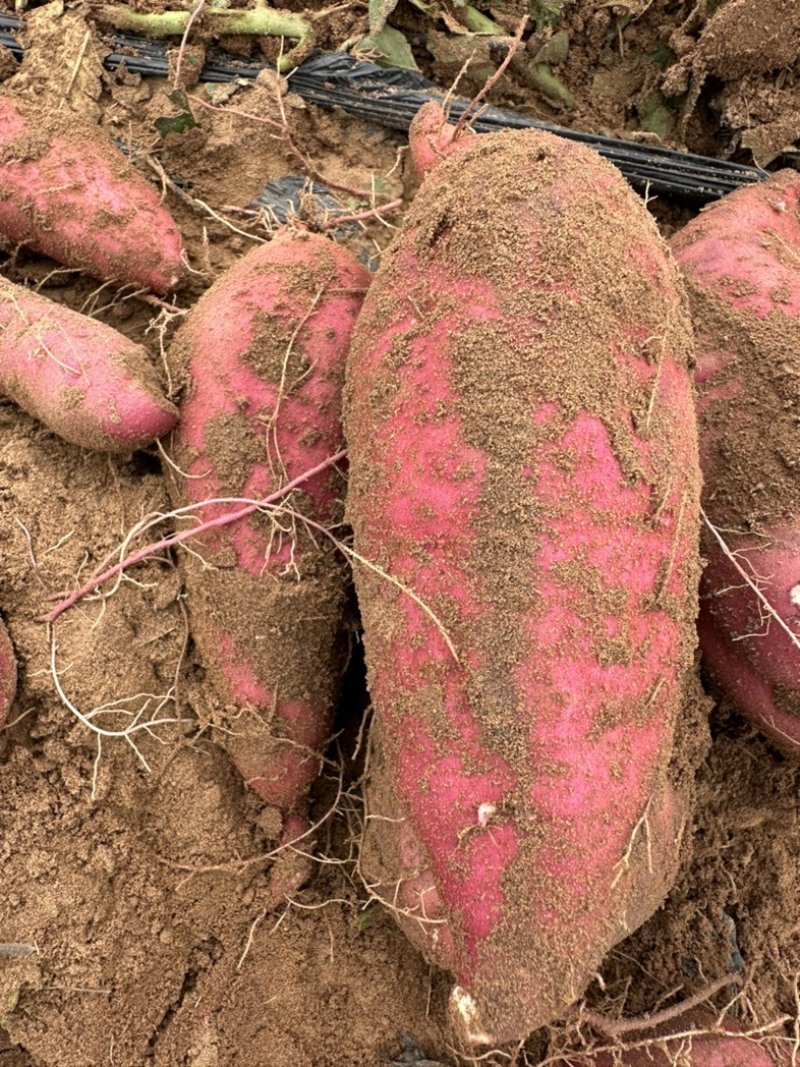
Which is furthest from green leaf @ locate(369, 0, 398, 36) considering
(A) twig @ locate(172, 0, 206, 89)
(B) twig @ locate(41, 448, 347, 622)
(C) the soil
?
(B) twig @ locate(41, 448, 347, 622)

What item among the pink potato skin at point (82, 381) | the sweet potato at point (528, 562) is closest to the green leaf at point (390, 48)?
the sweet potato at point (528, 562)

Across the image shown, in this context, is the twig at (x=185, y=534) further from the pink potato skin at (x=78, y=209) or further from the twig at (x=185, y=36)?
the twig at (x=185, y=36)

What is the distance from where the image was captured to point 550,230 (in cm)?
99

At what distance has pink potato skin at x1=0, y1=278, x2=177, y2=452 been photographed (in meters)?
1.14

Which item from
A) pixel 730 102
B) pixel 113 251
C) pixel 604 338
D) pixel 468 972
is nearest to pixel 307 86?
pixel 113 251

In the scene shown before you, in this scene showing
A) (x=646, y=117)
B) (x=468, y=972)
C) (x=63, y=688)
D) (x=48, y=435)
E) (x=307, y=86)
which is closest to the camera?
(x=468, y=972)

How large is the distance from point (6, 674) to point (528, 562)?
0.72 m

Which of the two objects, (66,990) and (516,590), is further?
(66,990)

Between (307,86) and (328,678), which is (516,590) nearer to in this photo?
(328,678)

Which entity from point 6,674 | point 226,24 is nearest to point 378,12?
point 226,24

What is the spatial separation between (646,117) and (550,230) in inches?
35.2

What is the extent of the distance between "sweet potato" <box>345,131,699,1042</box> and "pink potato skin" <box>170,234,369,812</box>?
5.2 inches

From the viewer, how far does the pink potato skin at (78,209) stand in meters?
1.32

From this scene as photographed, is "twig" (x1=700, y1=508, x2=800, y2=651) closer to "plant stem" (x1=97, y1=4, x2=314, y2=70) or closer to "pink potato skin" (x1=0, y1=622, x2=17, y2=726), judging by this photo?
"pink potato skin" (x1=0, y1=622, x2=17, y2=726)
